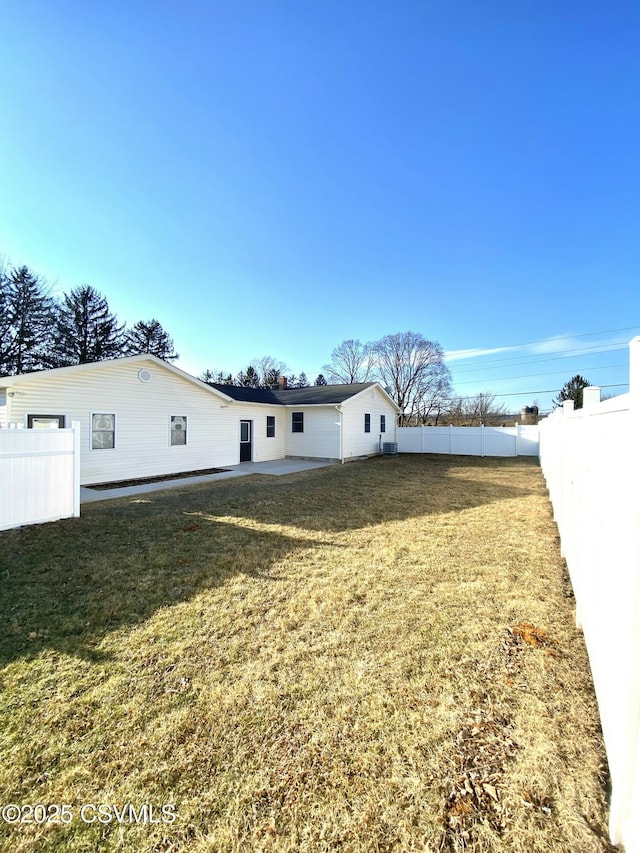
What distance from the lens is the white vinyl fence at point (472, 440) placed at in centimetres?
1770

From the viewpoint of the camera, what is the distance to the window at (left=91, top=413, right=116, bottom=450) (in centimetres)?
960

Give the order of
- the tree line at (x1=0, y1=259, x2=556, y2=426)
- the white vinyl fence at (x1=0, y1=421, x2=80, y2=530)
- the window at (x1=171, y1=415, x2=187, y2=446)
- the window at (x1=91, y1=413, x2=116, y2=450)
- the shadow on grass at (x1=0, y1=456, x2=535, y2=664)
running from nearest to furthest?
the shadow on grass at (x1=0, y1=456, x2=535, y2=664)
the white vinyl fence at (x1=0, y1=421, x2=80, y2=530)
the window at (x1=91, y1=413, x2=116, y2=450)
the window at (x1=171, y1=415, x2=187, y2=446)
the tree line at (x1=0, y1=259, x2=556, y2=426)

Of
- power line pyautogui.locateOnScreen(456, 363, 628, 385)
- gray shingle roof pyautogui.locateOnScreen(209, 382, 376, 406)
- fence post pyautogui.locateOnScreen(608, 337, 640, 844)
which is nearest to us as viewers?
fence post pyautogui.locateOnScreen(608, 337, 640, 844)

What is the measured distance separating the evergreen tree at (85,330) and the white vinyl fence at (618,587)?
110ft

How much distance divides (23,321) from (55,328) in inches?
94.9

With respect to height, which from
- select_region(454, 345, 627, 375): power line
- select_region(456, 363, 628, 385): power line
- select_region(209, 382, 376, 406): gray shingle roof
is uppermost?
select_region(454, 345, 627, 375): power line

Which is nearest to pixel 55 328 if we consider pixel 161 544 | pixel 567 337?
pixel 161 544

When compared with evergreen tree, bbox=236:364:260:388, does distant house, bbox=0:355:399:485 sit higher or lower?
lower

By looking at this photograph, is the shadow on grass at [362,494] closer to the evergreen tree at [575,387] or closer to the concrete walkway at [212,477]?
the concrete walkway at [212,477]

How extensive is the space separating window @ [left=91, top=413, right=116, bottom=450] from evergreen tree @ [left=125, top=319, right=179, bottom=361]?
26.3 metres

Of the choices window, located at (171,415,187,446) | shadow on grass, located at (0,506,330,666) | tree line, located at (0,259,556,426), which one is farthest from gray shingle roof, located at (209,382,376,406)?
tree line, located at (0,259,556,426)

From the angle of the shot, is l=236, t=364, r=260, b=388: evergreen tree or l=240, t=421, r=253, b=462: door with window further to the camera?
l=236, t=364, r=260, b=388: evergreen tree

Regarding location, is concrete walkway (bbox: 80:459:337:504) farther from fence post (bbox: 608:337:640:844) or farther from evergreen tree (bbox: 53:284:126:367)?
evergreen tree (bbox: 53:284:126:367)

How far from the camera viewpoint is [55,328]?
26.7 metres
